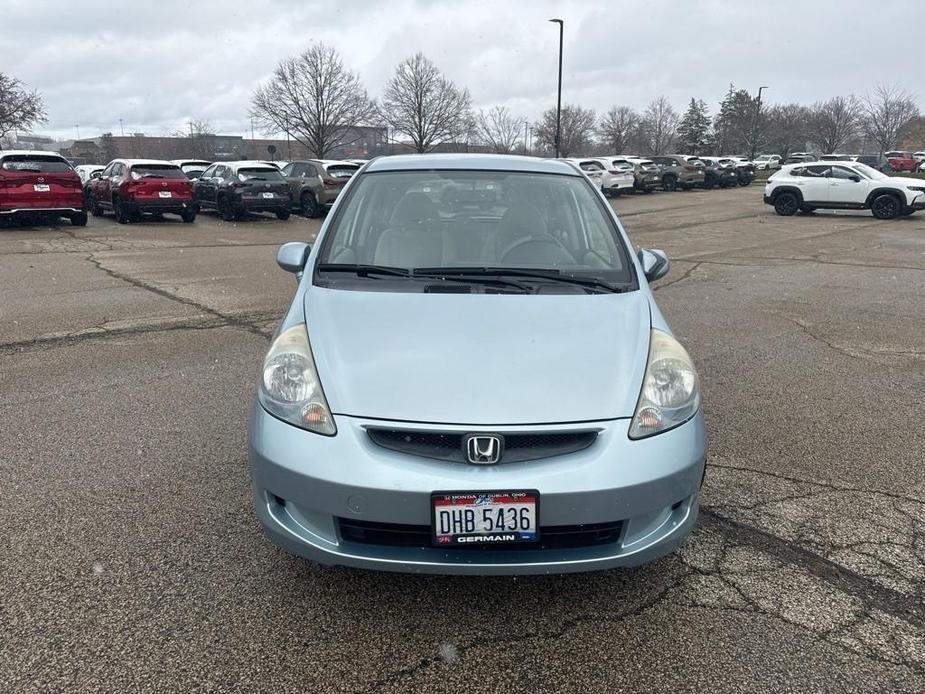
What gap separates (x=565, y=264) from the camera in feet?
11.3

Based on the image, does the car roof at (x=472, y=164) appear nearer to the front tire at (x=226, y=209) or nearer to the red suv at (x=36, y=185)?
the red suv at (x=36, y=185)

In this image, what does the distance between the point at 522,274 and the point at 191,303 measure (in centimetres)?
597

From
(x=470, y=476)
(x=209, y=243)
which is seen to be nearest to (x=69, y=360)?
(x=470, y=476)

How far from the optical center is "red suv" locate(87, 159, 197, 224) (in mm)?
17578

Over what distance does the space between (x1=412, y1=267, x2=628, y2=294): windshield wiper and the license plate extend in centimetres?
128

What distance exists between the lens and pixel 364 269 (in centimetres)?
332

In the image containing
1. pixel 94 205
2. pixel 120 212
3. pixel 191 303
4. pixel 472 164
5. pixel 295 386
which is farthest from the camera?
pixel 94 205

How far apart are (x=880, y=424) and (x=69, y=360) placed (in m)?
6.01

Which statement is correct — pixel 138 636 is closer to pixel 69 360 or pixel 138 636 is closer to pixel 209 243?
pixel 69 360

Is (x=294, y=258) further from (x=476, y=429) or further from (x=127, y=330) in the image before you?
(x=127, y=330)

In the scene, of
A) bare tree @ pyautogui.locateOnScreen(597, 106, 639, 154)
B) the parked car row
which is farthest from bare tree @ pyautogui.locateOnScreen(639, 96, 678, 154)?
the parked car row

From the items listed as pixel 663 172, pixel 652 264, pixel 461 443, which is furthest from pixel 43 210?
pixel 663 172

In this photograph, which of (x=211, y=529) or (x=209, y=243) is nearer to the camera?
(x=211, y=529)

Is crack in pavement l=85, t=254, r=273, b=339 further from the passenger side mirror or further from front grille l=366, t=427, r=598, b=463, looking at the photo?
front grille l=366, t=427, r=598, b=463
